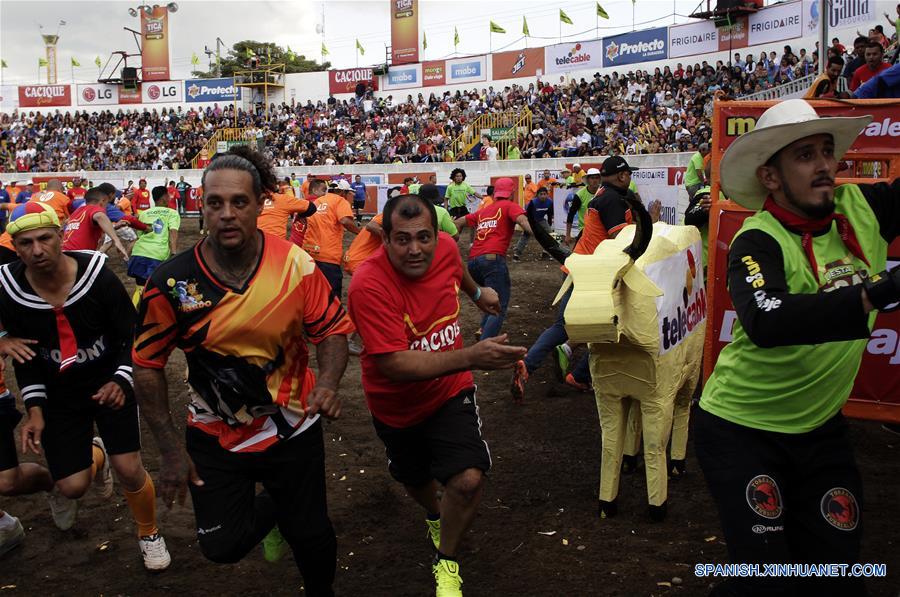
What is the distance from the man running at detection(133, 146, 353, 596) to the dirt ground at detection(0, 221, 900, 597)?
1.03 meters

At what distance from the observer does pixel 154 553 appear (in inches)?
188

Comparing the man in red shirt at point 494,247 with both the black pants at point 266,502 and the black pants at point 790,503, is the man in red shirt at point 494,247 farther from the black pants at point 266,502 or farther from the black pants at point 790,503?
the black pants at point 790,503

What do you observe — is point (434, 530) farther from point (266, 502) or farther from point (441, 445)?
point (266, 502)

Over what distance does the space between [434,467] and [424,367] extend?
69 cm

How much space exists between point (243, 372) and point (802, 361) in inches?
90.7

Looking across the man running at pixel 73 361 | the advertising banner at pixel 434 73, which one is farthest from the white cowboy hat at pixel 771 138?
the advertising banner at pixel 434 73

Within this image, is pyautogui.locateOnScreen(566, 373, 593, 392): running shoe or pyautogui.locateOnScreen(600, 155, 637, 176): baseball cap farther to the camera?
pyautogui.locateOnScreen(600, 155, 637, 176): baseball cap

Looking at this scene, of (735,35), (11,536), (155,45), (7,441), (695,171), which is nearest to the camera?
(7,441)

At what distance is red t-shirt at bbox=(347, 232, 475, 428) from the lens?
3787 mm

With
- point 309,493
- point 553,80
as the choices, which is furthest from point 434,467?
point 553,80

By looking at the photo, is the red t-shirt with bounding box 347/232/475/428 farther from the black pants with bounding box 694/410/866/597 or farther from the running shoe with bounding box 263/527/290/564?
the black pants with bounding box 694/410/866/597

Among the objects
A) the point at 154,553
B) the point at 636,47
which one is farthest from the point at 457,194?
the point at 636,47

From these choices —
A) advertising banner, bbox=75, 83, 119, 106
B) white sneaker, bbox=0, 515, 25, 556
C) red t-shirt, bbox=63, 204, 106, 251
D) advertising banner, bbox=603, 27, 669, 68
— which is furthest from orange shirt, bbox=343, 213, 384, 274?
advertising banner, bbox=75, 83, 119, 106

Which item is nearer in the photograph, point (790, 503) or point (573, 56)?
point (790, 503)
